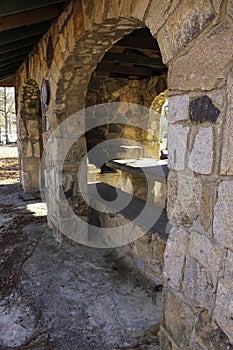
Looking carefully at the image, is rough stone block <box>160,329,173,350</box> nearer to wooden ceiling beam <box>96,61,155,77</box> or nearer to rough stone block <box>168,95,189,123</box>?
rough stone block <box>168,95,189,123</box>

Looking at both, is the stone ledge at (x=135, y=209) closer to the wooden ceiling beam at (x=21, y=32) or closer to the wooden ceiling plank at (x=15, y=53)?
the wooden ceiling beam at (x=21, y=32)

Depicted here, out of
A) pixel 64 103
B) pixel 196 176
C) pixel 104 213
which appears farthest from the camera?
pixel 104 213

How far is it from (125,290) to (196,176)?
62.6 inches

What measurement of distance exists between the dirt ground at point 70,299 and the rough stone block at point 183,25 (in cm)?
176

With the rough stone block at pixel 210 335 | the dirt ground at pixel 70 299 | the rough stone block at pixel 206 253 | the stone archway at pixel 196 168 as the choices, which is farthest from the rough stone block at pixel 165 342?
the rough stone block at pixel 206 253

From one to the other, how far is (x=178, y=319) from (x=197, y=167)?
29.7 inches

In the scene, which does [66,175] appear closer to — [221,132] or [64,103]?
[64,103]

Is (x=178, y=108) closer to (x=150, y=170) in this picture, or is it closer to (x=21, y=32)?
(x=150, y=170)

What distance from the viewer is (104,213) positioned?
10.5ft

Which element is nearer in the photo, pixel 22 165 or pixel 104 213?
pixel 104 213

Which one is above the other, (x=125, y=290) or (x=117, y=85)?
(x=117, y=85)

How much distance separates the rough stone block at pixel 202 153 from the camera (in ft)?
3.45

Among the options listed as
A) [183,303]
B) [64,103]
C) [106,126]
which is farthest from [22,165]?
[183,303]

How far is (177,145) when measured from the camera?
1.23 m
